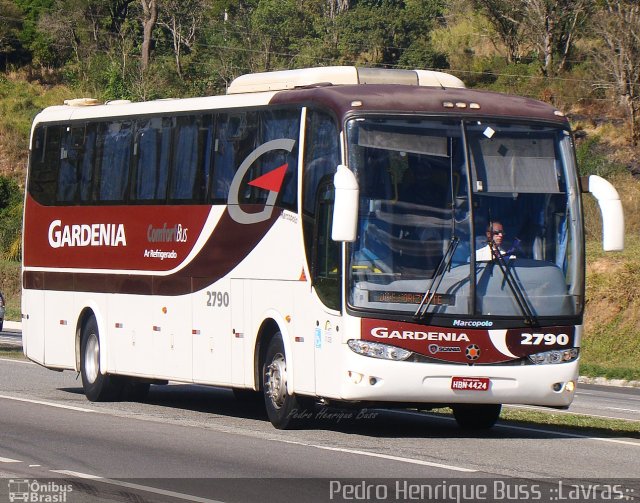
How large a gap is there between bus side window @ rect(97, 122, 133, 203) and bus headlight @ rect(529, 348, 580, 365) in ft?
23.2

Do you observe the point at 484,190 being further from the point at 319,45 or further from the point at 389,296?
the point at 319,45

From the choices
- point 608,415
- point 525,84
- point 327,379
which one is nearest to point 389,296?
point 327,379

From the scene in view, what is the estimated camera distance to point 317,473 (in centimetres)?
1180

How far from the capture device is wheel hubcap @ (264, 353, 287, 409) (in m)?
15.6

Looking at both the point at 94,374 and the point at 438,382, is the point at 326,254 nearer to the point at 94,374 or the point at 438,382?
the point at 438,382

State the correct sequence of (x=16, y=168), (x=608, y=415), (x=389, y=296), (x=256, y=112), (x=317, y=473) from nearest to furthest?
(x=317, y=473), (x=389, y=296), (x=256, y=112), (x=608, y=415), (x=16, y=168)

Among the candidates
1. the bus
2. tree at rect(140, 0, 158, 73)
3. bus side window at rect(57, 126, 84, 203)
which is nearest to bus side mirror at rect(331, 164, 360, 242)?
the bus

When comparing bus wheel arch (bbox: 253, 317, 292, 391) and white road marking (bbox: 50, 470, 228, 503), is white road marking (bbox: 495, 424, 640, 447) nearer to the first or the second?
bus wheel arch (bbox: 253, 317, 292, 391)

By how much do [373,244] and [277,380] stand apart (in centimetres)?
236

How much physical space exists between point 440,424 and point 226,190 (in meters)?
3.87

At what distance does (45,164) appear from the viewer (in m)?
21.4

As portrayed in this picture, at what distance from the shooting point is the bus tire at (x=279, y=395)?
15.4 metres

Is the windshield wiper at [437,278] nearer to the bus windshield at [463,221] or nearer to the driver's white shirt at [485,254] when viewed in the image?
the bus windshield at [463,221]

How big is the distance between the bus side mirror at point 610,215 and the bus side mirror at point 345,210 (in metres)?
2.63
